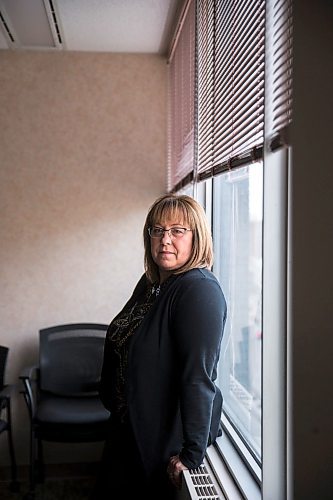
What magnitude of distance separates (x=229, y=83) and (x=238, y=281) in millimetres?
1121

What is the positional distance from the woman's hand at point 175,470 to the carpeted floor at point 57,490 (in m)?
1.90

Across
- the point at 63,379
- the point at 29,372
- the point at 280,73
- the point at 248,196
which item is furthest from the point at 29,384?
the point at 280,73

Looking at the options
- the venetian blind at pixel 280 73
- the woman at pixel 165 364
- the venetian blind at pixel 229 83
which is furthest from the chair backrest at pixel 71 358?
the venetian blind at pixel 280 73

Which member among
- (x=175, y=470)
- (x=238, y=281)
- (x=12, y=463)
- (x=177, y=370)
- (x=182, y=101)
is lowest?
(x=12, y=463)

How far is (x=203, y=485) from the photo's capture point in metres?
1.80

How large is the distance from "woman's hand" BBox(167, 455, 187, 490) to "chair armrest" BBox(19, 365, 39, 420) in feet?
5.58

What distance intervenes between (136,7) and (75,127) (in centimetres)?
110

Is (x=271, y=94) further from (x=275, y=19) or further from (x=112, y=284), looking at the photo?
(x=112, y=284)

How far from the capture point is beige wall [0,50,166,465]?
3914mm

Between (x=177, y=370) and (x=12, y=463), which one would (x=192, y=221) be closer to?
(x=177, y=370)

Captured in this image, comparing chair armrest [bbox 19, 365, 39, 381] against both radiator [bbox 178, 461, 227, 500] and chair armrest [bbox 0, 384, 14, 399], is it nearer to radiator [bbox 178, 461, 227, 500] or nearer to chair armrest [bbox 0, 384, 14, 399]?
chair armrest [bbox 0, 384, 14, 399]

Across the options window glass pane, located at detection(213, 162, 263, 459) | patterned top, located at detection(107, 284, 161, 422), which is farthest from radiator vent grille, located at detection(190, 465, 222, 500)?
window glass pane, located at detection(213, 162, 263, 459)

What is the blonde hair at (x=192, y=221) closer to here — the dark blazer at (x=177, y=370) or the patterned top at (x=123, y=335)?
the dark blazer at (x=177, y=370)

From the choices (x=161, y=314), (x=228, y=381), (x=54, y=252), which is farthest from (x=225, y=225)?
(x=54, y=252)
